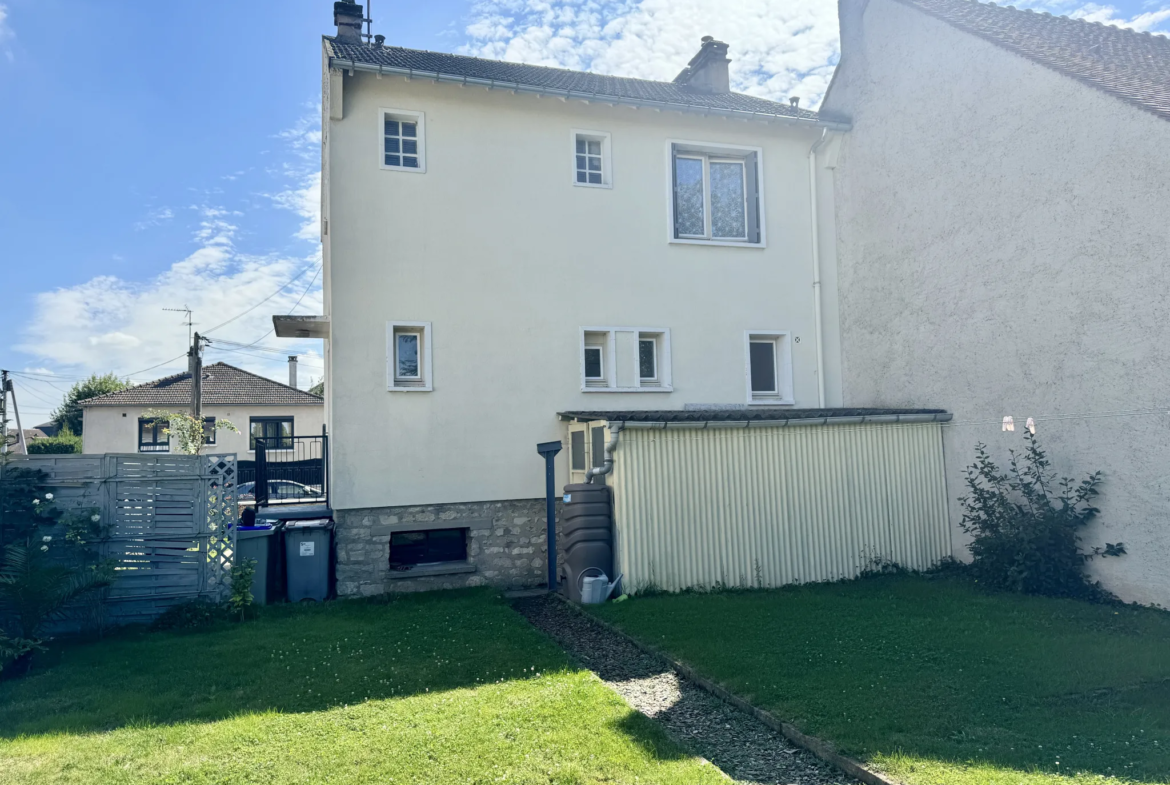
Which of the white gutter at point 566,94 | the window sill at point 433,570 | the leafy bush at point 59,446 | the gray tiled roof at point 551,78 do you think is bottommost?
the window sill at point 433,570

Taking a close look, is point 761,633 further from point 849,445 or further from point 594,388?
point 594,388

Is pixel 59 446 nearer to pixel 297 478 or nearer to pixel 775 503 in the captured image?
pixel 297 478

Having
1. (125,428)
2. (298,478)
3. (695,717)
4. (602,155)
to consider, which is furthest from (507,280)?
(125,428)

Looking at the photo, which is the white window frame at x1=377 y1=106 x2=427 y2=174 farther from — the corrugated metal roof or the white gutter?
the corrugated metal roof

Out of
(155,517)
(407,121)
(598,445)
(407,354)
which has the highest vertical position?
(407,121)

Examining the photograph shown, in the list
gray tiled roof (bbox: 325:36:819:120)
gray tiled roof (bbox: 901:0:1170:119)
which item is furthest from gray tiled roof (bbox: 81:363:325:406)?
gray tiled roof (bbox: 901:0:1170:119)

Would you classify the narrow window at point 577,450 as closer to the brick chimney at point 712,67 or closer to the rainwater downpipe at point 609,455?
the rainwater downpipe at point 609,455

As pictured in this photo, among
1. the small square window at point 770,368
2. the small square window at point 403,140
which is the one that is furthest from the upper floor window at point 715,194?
the small square window at point 403,140

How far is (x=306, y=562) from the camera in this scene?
1066 cm

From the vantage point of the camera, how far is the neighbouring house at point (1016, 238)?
8.54 m

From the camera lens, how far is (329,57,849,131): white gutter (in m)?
11.1

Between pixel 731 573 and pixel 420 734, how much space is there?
579cm

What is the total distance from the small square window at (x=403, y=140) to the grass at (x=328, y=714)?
6867mm

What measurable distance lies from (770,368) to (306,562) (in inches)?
321
